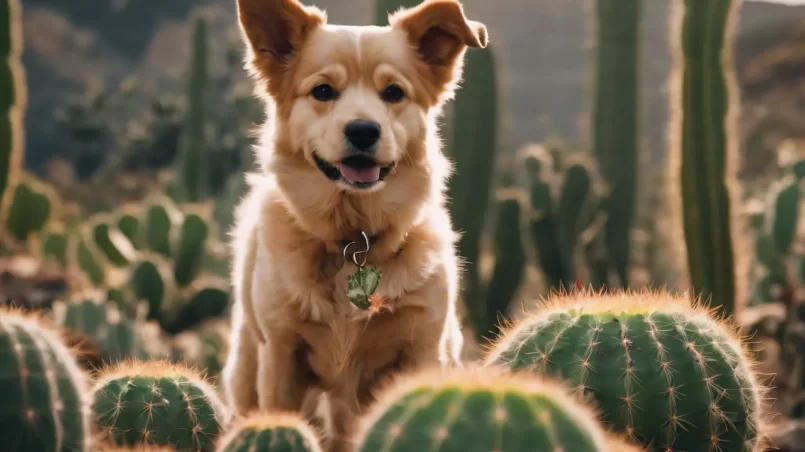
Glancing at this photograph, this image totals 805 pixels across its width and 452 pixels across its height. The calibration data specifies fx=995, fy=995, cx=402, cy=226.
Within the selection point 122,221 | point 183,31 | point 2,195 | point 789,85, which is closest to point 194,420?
point 2,195

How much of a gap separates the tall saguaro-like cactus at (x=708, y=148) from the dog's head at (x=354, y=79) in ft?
11.1

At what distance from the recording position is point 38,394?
267 cm

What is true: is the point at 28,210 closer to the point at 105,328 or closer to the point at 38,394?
the point at 105,328

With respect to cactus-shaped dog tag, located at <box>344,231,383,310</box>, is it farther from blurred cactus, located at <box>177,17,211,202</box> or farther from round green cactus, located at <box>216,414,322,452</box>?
blurred cactus, located at <box>177,17,211,202</box>

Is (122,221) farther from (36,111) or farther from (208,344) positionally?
(36,111)

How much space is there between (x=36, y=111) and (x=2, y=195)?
41556 mm

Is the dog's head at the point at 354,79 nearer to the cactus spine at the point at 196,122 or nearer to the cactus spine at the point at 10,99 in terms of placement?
the cactus spine at the point at 10,99

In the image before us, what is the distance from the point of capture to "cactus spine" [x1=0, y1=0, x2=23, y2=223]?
397 inches

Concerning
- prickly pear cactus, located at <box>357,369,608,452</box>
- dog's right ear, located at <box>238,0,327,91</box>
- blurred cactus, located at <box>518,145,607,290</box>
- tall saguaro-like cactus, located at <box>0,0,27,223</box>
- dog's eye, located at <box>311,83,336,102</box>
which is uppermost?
dog's right ear, located at <box>238,0,327,91</box>

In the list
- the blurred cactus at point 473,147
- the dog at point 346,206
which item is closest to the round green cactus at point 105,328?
the blurred cactus at point 473,147

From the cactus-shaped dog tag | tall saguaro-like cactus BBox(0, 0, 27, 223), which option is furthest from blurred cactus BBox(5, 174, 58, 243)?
the cactus-shaped dog tag

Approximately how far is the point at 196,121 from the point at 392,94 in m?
13.7

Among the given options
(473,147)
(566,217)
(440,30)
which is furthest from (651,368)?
(566,217)

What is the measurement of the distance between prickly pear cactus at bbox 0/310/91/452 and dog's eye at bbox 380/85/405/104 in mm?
1736
